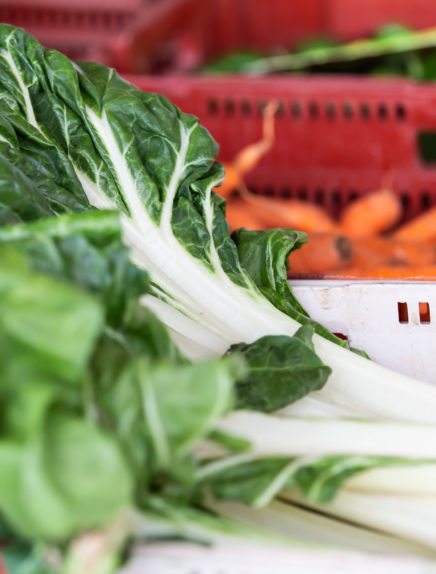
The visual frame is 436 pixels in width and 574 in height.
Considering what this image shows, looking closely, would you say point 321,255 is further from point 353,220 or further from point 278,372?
point 278,372

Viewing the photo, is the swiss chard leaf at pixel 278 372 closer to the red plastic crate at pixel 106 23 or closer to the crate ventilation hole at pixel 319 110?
the crate ventilation hole at pixel 319 110

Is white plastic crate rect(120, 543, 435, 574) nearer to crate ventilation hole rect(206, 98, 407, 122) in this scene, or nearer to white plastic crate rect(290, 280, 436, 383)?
white plastic crate rect(290, 280, 436, 383)

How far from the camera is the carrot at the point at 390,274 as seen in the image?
4.80ft

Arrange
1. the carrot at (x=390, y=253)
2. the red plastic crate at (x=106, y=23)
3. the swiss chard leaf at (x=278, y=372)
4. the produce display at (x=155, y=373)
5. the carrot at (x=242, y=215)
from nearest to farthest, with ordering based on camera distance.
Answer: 1. the produce display at (x=155, y=373)
2. the swiss chard leaf at (x=278, y=372)
3. the carrot at (x=390, y=253)
4. the carrot at (x=242, y=215)
5. the red plastic crate at (x=106, y=23)

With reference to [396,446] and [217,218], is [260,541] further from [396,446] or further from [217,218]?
[217,218]

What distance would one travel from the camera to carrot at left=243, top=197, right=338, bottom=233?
7.57 ft

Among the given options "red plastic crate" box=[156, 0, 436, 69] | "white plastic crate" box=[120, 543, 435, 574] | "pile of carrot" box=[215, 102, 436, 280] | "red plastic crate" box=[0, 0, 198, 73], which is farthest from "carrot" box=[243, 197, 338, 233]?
"white plastic crate" box=[120, 543, 435, 574]

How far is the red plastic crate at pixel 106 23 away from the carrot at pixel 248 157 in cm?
74

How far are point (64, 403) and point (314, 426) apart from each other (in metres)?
0.41

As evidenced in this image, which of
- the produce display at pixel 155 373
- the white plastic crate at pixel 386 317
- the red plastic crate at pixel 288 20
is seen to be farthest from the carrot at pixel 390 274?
the red plastic crate at pixel 288 20

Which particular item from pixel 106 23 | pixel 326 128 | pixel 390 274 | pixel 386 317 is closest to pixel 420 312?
pixel 386 317

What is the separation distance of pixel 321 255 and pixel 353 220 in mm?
505

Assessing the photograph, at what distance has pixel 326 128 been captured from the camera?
245 centimetres

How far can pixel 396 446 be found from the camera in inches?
41.0
